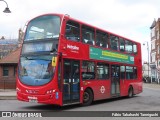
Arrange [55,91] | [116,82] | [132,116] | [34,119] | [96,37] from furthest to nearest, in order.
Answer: [116,82] → [96,37] → [55,91] → [132,116] → [34,119]

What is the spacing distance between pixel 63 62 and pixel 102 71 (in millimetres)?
4649

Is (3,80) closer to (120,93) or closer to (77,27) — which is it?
(120,93)

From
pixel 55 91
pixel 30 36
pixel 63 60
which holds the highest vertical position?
pixel 30 36

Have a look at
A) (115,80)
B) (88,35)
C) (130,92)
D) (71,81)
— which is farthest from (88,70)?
(130,92)

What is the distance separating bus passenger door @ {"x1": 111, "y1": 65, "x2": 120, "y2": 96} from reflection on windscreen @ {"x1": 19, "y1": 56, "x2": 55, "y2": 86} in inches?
267

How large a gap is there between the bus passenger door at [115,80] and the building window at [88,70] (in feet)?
9.19

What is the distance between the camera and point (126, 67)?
2398cm

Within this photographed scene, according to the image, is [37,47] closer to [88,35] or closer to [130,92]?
[88,35]

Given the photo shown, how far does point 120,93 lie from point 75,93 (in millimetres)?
6732

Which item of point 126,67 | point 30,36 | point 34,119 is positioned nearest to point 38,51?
point 30,36

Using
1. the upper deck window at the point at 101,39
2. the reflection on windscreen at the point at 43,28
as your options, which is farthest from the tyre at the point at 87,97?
the reflection on windscreen at the point at 43,28

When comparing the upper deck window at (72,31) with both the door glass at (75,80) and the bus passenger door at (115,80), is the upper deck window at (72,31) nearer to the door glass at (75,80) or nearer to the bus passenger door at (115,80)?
the door glass at (75,80)

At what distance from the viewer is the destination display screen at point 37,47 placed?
1616cm

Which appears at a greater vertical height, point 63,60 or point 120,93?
point 63,60
